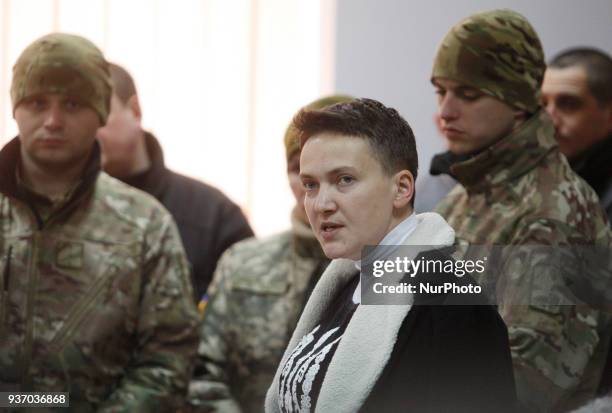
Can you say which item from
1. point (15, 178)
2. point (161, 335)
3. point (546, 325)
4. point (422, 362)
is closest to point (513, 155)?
point (546, 325)

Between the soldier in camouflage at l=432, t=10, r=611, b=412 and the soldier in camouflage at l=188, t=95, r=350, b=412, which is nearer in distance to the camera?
the soldier in camouflage at l=432, t=10, r=611, b=412

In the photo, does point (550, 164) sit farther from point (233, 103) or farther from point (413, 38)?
point (233, 103)

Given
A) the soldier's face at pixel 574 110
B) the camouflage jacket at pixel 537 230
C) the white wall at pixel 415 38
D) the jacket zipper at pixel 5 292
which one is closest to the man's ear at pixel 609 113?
the soldier's face at pixel 574 110

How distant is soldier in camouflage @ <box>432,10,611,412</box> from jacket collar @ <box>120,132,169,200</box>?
0.68 metres

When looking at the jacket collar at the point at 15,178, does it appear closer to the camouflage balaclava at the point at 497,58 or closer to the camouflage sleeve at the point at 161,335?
the camouflage sleeve at the point at 161,335

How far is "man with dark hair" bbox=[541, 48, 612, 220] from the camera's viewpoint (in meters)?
1.67

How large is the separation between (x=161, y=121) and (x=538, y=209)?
2.82ft

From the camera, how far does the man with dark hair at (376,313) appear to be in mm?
1093

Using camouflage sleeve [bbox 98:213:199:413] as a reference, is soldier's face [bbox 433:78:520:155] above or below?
above

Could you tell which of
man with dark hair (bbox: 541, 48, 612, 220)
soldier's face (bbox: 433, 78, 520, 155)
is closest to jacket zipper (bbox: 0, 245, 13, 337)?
soldier's face (bbox: 433, 78, 520, 155)

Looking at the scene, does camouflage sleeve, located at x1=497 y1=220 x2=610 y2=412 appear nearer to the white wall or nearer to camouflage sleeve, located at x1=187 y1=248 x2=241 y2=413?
the white wall

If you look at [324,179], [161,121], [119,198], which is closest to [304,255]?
[119,198]

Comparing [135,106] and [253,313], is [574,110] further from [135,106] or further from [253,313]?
[135,106]

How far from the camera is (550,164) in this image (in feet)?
4.76
